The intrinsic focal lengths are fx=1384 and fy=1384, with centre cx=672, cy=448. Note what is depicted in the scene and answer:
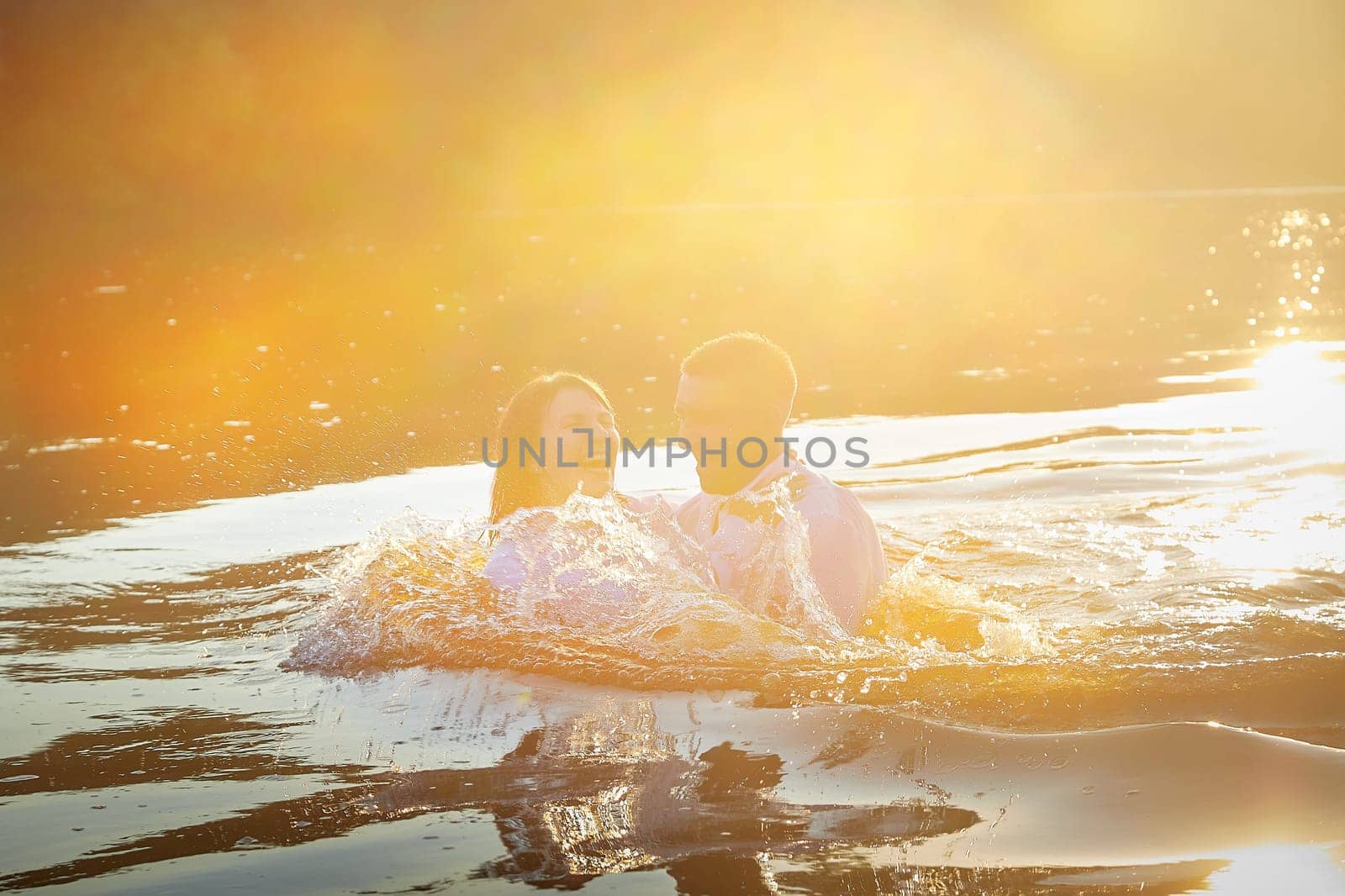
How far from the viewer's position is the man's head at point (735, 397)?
7.32 m

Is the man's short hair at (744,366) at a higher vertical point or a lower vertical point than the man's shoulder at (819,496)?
higher

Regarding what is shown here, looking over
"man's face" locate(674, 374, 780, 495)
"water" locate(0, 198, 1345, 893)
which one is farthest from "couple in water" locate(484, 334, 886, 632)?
"water" locate(0, 198, 1345, 893)

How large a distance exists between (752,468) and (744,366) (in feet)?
1.81

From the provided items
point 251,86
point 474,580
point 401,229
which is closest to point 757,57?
point 251,86

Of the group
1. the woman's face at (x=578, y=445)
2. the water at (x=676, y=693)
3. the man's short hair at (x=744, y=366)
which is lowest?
the water at (x=676, y=693)

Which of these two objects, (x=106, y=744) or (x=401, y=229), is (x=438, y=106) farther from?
(x=106, y=744)

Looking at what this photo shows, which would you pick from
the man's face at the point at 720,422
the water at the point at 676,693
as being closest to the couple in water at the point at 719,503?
the man's face at the point at 720,422

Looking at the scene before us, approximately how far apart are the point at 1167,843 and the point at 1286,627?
3.33 metres

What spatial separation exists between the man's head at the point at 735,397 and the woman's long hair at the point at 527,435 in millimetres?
560

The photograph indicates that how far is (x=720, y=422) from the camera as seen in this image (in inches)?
290

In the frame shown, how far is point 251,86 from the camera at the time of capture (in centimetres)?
9869

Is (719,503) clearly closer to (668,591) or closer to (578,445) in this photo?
(668,591)

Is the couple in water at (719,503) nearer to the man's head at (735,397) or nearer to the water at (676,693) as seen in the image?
the man's head at (735,397)

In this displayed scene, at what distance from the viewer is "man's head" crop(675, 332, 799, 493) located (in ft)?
24.0
